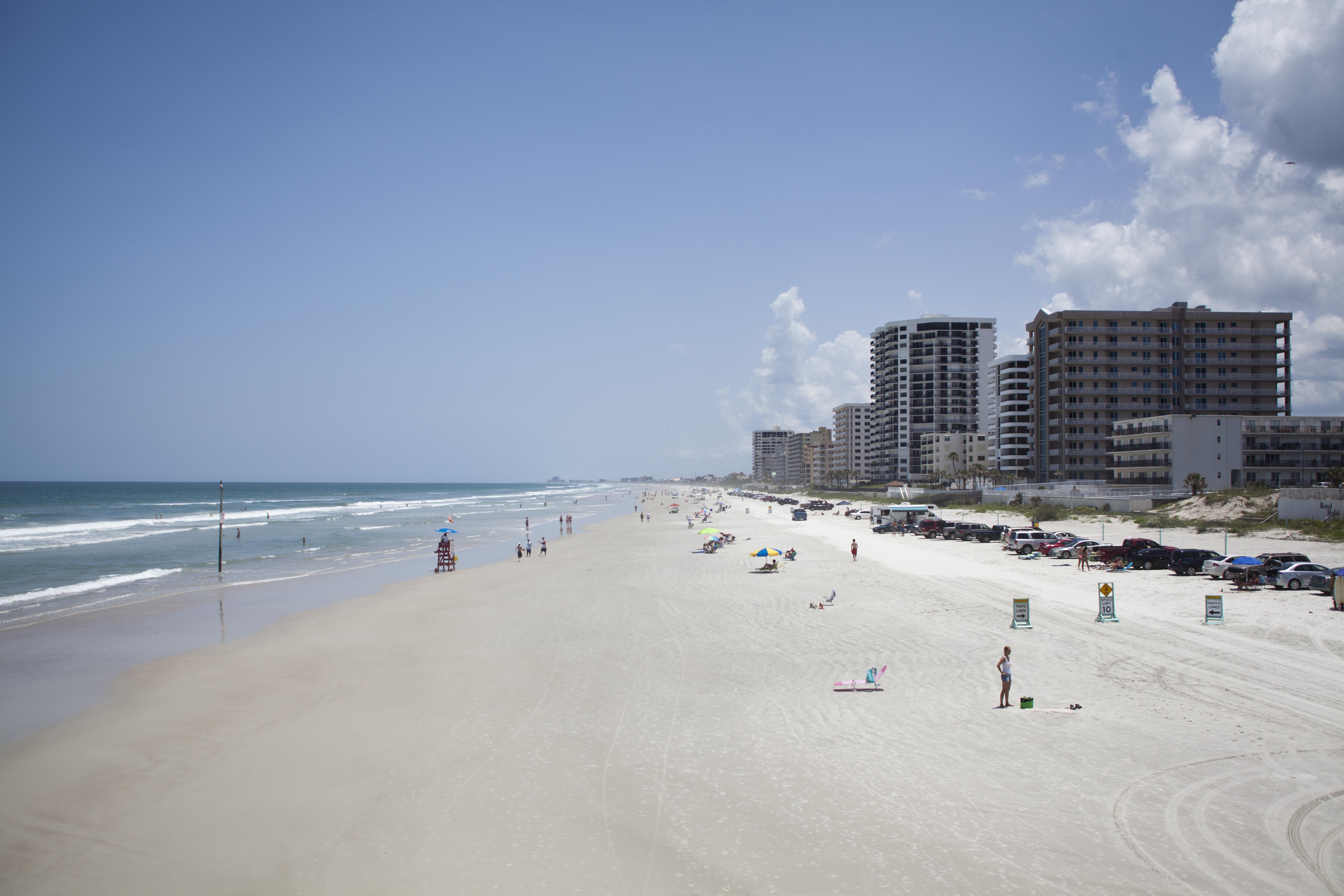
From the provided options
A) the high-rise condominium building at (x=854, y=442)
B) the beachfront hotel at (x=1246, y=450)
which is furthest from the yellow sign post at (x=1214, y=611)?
the high-rise condominium building at (x=854, y=442)

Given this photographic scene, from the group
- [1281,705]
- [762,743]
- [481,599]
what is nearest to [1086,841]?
[762,743]

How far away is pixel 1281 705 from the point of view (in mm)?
13570

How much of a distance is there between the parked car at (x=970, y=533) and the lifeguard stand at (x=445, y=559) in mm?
32846

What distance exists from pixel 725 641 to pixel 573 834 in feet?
38.2

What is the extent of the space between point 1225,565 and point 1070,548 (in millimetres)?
9386

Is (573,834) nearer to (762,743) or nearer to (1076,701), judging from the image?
(762,743)

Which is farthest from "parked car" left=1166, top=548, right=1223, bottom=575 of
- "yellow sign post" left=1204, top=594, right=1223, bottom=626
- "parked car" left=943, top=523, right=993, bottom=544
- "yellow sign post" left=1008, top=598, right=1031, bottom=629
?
"parked car" left=943, top=523, right=993, bottom=544

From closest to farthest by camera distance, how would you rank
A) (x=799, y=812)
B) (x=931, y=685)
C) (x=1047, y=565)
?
(x=799, y=812), (x=931, y=685), (x=1047, y=565)

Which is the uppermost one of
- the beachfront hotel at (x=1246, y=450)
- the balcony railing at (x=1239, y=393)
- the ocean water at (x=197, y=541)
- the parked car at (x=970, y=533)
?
the balcony railing at (x=1239, y=393)

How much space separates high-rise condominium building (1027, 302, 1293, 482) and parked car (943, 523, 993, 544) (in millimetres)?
44865

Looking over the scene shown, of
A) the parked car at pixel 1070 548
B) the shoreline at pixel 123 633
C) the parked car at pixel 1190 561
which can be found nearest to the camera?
the shoreline at pixel 123 633

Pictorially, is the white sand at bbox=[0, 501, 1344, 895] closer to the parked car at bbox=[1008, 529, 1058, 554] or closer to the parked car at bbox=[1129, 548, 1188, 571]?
the parked car at bbox=[1129, 548, 1188, 571]

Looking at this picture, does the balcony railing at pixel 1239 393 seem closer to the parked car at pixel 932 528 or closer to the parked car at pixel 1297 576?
the parked car at pixel 932 528

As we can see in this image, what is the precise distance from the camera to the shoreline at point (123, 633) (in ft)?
52.6
